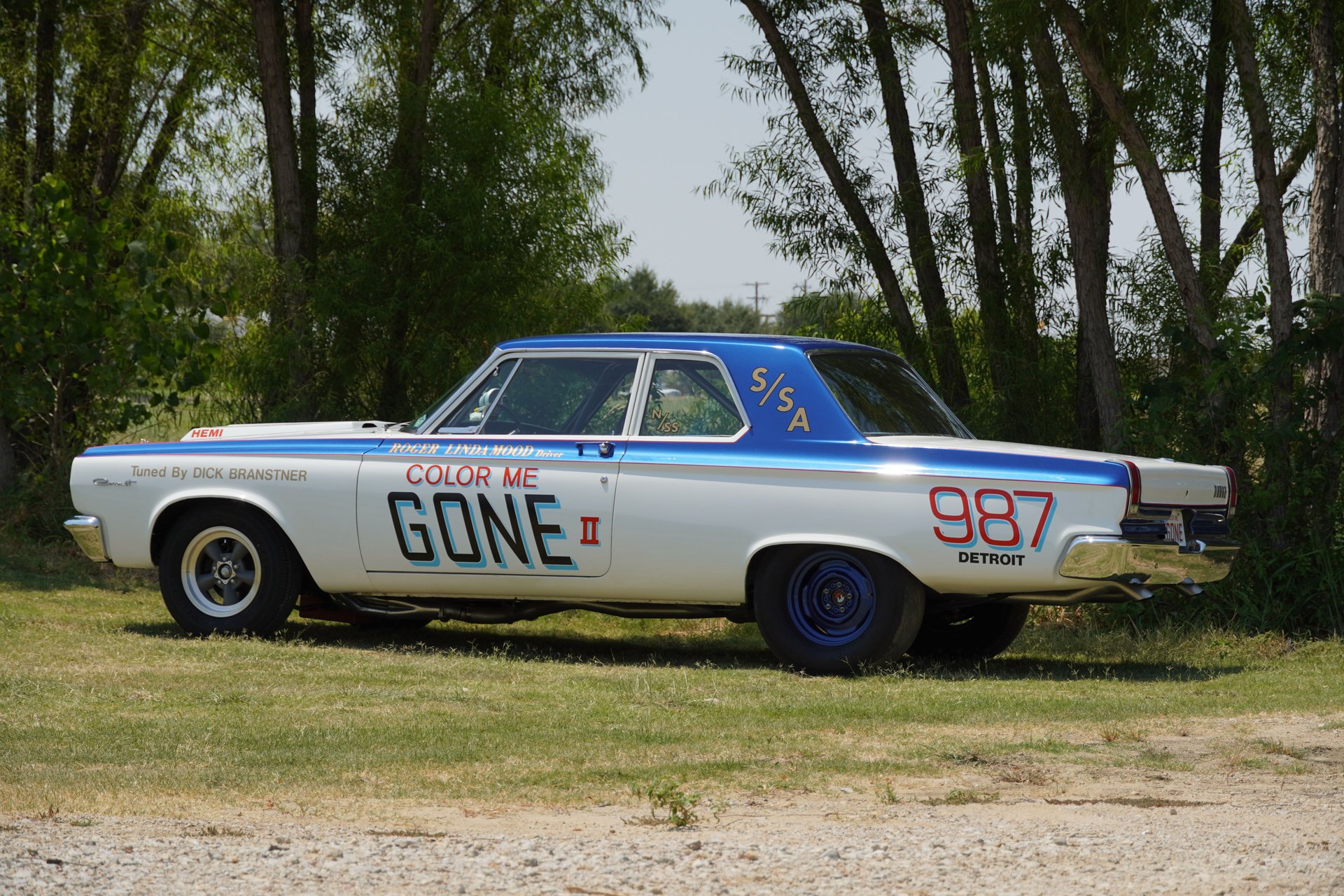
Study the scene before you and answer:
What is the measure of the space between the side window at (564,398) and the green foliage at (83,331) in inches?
238

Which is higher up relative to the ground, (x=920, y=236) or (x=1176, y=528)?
(x=920, y=236)

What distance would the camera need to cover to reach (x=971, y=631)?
8578mm

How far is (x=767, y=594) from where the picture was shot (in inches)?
299

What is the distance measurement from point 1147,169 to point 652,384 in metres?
Result: 3.82

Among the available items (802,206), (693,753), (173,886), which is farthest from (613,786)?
(802,206)

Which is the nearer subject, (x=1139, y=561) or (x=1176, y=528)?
(x=1139, y=561)

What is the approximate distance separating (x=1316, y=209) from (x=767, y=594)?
4.71 meters

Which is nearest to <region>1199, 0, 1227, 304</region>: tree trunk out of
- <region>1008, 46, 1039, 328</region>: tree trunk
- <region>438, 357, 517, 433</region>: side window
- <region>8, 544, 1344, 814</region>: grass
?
<region>1008, 46, 1039, 328</region>: tree trunk

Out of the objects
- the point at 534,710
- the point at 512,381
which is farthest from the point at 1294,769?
the point at 512,381

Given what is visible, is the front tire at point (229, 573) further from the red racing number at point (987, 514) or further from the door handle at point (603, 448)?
the red racing number at point (987, 514)

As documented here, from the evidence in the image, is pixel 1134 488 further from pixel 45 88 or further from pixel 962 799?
pixel 45 88

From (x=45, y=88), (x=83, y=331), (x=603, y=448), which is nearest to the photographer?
(x=603, y=448)

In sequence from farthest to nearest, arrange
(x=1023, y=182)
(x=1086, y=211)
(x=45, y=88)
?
(x=45, y=88)
(x=1023, y=182)
(x=1086, y=211)

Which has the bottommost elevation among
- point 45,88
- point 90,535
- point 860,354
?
point 90,535
